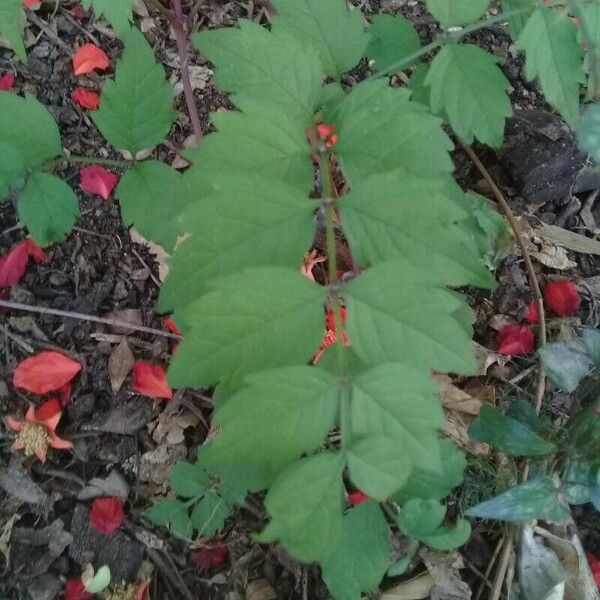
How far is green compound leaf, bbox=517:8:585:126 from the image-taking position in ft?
4.66

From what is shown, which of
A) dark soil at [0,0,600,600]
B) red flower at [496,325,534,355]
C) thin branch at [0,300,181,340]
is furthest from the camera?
red flower at [496,325,534,355]

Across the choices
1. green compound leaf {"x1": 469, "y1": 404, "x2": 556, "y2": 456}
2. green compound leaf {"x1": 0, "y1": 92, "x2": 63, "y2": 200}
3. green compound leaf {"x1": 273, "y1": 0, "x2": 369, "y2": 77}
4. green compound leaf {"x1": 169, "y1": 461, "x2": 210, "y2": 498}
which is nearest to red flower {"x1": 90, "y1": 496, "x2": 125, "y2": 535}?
green compound leaf {"x1": 169, "y1": 461, "x2": 210, "y2": 498}

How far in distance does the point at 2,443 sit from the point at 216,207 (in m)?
1.20

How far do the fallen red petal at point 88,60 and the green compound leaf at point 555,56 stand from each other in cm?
134

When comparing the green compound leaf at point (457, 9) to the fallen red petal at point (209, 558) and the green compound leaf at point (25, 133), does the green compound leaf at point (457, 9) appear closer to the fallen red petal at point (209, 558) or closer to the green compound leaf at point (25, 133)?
Result: the green compound leaf at point (25, 133)

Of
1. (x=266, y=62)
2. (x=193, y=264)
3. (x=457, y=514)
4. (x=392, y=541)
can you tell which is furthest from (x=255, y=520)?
(x=266, y=62)

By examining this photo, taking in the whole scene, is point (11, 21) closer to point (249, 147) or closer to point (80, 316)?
point (249, 147)

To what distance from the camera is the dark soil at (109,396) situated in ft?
5.86

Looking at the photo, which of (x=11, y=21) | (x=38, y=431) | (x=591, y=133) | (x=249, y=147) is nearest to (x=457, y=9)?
(x=591, y=133)

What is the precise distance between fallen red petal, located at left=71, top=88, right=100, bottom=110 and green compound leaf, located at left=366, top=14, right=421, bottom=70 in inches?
37.2

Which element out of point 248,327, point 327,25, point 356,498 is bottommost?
point 356,498

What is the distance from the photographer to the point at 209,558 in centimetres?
179

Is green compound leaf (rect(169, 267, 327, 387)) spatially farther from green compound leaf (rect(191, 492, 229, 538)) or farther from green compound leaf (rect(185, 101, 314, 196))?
green compound leaf (rect(191, 492, 229, 538))

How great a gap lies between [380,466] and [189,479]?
90 cm
